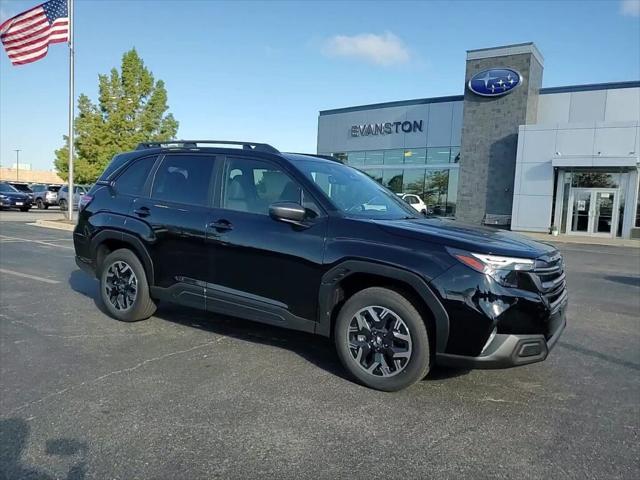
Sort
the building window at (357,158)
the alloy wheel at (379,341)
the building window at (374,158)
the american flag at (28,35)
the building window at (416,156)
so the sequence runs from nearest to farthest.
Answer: the alloy wheel at (379,341)
the american flag at (28,35)
the building window at (416,156)
the building window at (374,158)
the building window at (357,158)

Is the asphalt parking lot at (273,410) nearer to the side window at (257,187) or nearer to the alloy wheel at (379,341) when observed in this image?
the alloy wheel at (379,341)

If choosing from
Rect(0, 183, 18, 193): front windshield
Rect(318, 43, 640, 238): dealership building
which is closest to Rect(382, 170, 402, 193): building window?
Rect(318, 43, 640, 238): dealership building

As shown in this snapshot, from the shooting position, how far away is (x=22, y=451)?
9.17 ft

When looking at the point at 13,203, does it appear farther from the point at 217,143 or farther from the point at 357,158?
the point at 217,143

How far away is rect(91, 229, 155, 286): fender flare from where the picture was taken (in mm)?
5117

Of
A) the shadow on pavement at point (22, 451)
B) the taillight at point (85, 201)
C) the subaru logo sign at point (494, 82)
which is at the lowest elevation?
the shadow on pavement at point (22, 451)

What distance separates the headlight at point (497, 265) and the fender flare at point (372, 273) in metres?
Result: 0.35

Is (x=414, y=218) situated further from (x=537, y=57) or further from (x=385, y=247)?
(x=537, y=57)

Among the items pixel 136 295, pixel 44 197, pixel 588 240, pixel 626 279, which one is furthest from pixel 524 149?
pixel 44 197

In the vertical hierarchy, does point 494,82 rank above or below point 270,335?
above

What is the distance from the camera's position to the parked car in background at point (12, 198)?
28625 mm

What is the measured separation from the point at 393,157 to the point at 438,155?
133 inches

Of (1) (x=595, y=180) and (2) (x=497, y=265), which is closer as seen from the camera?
(2) (x=497, y=265)

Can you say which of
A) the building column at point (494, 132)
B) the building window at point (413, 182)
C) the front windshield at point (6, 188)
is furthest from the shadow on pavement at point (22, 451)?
the building window at point (413, 182)
